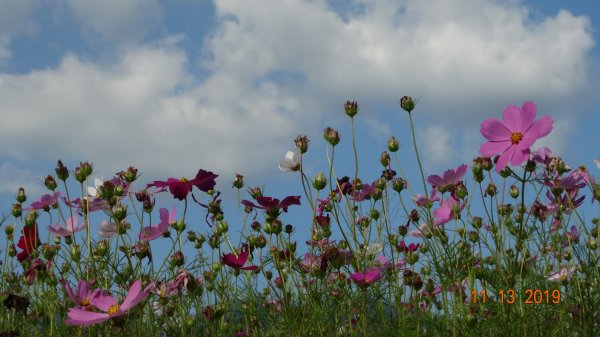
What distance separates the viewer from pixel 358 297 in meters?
2.23

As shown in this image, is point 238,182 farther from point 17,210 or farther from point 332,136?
point 17,210

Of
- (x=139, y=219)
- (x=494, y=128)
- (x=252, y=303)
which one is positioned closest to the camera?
(x=494, y=128)

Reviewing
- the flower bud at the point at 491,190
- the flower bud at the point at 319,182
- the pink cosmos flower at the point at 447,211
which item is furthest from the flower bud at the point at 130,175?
the flower bud at the point at 491,190

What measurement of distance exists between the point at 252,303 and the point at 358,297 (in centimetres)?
36

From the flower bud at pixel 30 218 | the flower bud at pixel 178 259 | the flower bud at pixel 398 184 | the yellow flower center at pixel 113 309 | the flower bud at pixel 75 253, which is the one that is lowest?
the yellow flower center at pixel 113 309

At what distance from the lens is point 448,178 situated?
240cm

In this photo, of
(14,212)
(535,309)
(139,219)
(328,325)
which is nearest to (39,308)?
(14,212)

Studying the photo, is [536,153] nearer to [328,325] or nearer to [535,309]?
[535,309]

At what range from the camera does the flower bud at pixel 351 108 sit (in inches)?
91.4

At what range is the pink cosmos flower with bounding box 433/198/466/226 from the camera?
7.61ft

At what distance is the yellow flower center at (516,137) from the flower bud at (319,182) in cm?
58

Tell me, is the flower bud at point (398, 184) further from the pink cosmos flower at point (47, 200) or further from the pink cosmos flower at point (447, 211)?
the pink cosmos flower at point (47, 200)

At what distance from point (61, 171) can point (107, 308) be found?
771 millimetres

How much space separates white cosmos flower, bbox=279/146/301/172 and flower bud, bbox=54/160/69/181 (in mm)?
677
